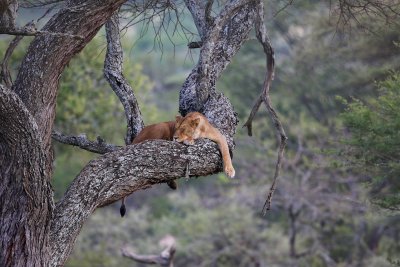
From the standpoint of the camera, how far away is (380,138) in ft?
40.4

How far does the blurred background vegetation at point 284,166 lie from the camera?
20.2 m

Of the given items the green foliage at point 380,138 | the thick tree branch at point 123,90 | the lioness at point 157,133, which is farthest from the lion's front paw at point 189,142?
the green foliage at point 380,138

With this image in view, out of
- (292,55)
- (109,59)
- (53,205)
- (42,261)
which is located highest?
(292,55)

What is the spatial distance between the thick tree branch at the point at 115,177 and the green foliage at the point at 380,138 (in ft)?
15.7

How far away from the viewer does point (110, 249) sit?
27.2 meters

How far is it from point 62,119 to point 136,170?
1311 centimetres

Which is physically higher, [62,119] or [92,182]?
[62,119]

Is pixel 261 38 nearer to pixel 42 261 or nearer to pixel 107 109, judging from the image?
pixel 42 261

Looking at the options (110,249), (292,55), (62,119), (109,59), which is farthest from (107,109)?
(109,59)

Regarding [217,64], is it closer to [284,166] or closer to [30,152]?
[30,152]

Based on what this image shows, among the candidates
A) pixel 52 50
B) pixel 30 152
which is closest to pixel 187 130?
pixel 52 50

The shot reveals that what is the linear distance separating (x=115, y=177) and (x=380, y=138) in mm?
6039

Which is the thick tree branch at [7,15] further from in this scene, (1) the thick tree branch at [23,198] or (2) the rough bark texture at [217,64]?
(2) the rough bark texture at [217,64]

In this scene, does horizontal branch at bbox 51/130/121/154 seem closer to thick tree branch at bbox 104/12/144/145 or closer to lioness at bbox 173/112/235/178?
thick tree branch at bbox 104/12/144/145
